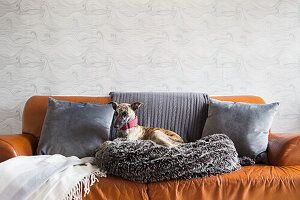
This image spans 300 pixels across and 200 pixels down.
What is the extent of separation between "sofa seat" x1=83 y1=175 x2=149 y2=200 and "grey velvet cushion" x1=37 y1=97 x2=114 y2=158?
61 centimetres

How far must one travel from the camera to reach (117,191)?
154cm

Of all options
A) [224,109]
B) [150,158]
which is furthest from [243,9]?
[150,158]

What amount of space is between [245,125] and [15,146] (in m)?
1.92

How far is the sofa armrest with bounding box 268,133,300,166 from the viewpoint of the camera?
1.82m

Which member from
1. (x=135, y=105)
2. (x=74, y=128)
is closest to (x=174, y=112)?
(x=135, y=105)

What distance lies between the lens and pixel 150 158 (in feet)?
5.37

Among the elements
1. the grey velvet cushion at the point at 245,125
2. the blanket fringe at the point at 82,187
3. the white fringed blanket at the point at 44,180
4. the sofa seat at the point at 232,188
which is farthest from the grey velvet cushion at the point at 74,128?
the grey velvet cushion at the point at 245,125

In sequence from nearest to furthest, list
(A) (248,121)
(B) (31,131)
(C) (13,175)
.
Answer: (C) (13,175) → (A) (248,121) → (B) (31,131)

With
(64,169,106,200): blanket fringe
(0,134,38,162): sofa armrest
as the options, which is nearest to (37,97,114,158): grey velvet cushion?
(0,134,38,162): sofa armrest

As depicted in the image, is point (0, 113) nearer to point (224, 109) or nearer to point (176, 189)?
point (176, 189)

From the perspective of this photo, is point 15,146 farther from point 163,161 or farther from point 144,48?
point 144,48

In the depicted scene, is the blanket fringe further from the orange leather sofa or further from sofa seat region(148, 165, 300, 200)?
sofa seat region(148, 165, 300, 200)

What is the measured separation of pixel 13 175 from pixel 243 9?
9.36 ft

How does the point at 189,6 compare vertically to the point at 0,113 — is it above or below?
above
